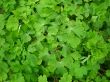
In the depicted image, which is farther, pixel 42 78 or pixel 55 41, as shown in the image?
pixel 55 41

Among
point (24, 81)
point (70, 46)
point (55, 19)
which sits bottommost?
point (24, 81)

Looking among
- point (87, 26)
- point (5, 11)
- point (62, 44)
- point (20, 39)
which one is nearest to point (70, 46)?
point (62, 44)

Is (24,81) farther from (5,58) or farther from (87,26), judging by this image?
(87,26)

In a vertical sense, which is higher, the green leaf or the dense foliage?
the dense foliage

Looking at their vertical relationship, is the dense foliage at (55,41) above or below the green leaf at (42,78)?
above

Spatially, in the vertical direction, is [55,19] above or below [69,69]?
above

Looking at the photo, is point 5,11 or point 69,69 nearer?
point 69,69

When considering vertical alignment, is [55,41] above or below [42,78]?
above
